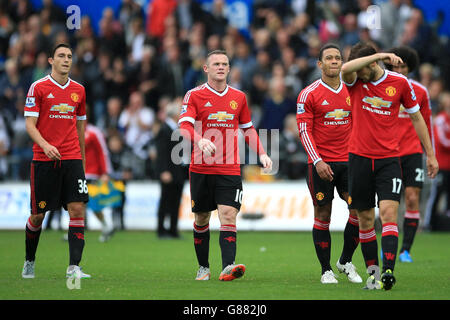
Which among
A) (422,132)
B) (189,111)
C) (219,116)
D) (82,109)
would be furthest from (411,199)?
(82,109)

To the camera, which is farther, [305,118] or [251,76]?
[251,76]

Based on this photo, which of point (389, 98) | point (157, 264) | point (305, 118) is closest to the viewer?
point (389, 98)

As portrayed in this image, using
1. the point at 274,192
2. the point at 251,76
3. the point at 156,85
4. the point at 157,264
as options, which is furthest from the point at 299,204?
the point at 157,264

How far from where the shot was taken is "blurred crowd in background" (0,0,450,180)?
21000 mm

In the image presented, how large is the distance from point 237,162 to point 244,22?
48.9 ft

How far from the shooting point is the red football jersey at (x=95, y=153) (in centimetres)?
1659

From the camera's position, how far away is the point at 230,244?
991 centimetres

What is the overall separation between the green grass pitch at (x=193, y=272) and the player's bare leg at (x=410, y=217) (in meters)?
0.24

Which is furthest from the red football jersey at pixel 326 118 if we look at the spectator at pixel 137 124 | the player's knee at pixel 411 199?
the spectator at pixel 137 124

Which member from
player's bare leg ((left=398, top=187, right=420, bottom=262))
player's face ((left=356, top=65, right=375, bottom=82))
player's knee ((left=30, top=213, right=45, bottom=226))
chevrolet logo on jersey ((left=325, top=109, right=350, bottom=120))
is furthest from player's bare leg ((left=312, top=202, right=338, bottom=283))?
player's knee ((left=30, top=213, right=45, bottom=226))

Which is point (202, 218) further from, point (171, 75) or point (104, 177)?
point (171, 75)

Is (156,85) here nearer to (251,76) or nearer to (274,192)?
(251,76)

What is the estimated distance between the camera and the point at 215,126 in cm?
1009

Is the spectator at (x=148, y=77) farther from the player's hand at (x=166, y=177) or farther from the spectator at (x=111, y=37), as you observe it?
the player's hand at (x=166, y=177)
